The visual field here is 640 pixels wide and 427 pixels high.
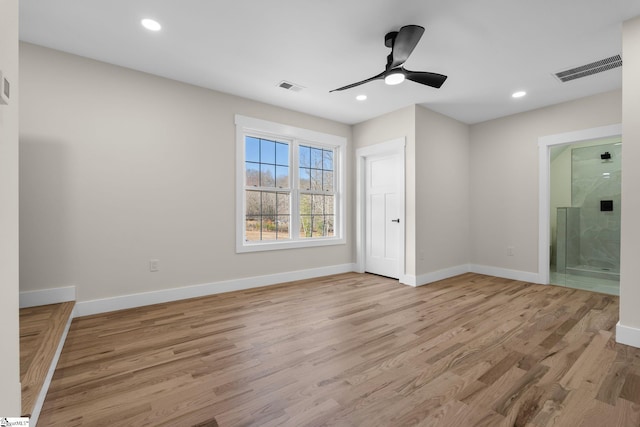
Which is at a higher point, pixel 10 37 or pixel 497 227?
pixel 10 37

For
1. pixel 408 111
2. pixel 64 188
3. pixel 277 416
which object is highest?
pixel 408 111

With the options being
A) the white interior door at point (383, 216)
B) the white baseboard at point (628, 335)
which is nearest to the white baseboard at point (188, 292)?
the white interior door at point (383, 216)

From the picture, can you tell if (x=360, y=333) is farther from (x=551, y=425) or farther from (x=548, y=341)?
(x=548, y=341)

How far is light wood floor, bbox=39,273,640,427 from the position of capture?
1.53 m

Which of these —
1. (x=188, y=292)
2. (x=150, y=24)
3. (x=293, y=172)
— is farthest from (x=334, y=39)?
(x=188, y=292)

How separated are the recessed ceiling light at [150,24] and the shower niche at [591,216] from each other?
6606 mm

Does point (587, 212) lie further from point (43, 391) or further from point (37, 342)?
point (37, 342)

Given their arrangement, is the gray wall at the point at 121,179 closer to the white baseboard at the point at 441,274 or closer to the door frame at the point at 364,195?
the door frame at the point at 364,195

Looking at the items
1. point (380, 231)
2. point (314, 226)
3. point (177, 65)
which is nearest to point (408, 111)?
point (380, 231)

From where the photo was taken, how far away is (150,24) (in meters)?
2.43

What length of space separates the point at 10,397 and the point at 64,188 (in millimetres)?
2308

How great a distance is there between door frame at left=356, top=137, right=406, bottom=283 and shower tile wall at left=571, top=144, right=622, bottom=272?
3.68 metres

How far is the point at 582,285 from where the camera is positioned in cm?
414

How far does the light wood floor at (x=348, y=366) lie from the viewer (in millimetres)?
1534
